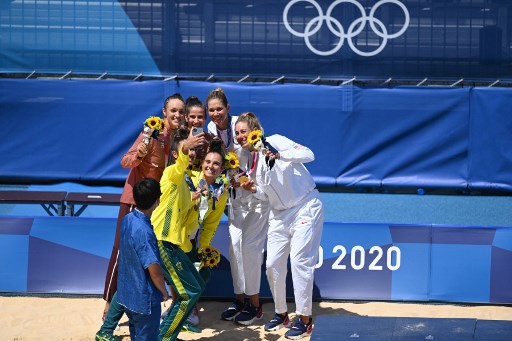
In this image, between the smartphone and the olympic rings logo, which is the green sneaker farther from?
the olympic rings logo

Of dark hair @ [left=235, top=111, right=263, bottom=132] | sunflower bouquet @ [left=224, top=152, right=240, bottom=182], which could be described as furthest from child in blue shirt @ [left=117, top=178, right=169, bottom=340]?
dark hair @ [left=235, top=111, right=263, bottom=132]

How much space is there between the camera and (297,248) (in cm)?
799

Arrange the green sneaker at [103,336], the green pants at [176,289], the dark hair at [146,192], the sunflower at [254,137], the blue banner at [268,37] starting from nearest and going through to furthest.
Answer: the dark hair at [146,192], the green pants at [176,289], the green sneaker at [103,336], the sunflower at [254,137], the blue banner at [268,37]

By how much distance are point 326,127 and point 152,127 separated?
327 cm

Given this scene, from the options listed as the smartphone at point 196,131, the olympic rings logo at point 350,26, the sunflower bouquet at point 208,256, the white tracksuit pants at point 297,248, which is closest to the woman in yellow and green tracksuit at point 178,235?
the smartphone at point 196,131

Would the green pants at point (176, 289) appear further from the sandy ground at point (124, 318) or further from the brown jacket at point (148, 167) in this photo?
the brown jacket at point (148, 167)

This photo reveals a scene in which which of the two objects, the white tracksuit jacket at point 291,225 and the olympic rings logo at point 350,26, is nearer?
the white tracksuit jacket at point 291,225

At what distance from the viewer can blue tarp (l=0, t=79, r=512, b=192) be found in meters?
10.6

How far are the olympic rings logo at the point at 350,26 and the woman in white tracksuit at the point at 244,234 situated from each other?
103 inches

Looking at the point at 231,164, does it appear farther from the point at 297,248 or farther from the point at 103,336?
the point at 103,336

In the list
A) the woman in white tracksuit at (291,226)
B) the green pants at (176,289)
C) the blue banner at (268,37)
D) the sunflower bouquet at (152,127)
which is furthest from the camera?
the blue banner at (268,37)

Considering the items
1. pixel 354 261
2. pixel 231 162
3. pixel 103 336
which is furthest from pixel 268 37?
pixel 103 336

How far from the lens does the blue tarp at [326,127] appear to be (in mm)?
10641

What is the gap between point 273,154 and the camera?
7.71 meters
